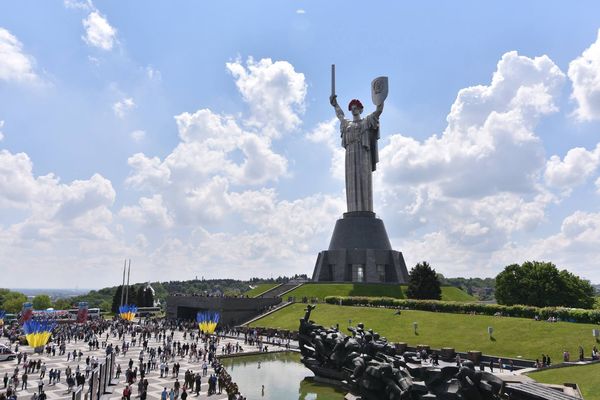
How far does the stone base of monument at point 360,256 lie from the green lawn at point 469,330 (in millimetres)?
14574

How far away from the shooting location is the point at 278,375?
27797 mm

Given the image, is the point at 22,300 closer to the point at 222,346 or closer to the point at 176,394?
the point at 222,346

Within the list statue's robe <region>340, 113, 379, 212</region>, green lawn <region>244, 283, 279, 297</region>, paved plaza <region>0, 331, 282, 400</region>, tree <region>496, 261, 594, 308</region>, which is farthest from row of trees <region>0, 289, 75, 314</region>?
tree <region>496, 261, 594, 308</region>

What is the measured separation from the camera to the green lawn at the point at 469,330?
30.8 meters

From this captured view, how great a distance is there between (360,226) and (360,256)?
197 inches

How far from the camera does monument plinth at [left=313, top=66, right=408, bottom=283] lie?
2461 inches

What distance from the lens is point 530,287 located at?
178 ft

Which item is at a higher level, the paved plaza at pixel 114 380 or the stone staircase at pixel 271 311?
the stone staircase at pixel 271 311

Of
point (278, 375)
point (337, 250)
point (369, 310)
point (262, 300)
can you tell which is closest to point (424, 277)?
point (369, 310)

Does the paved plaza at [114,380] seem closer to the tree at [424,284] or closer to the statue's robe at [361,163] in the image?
the tree at [424,284]

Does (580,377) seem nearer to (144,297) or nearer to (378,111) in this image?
(378,111)

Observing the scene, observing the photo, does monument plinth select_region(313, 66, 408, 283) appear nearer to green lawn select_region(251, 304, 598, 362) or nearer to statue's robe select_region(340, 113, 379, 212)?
statue's robe select_region(340, 113, 379, 212)

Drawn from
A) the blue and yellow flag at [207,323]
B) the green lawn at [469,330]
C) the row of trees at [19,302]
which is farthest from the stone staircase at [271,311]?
the row of trees at [19,302]

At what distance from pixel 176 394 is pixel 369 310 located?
28.1 metres
